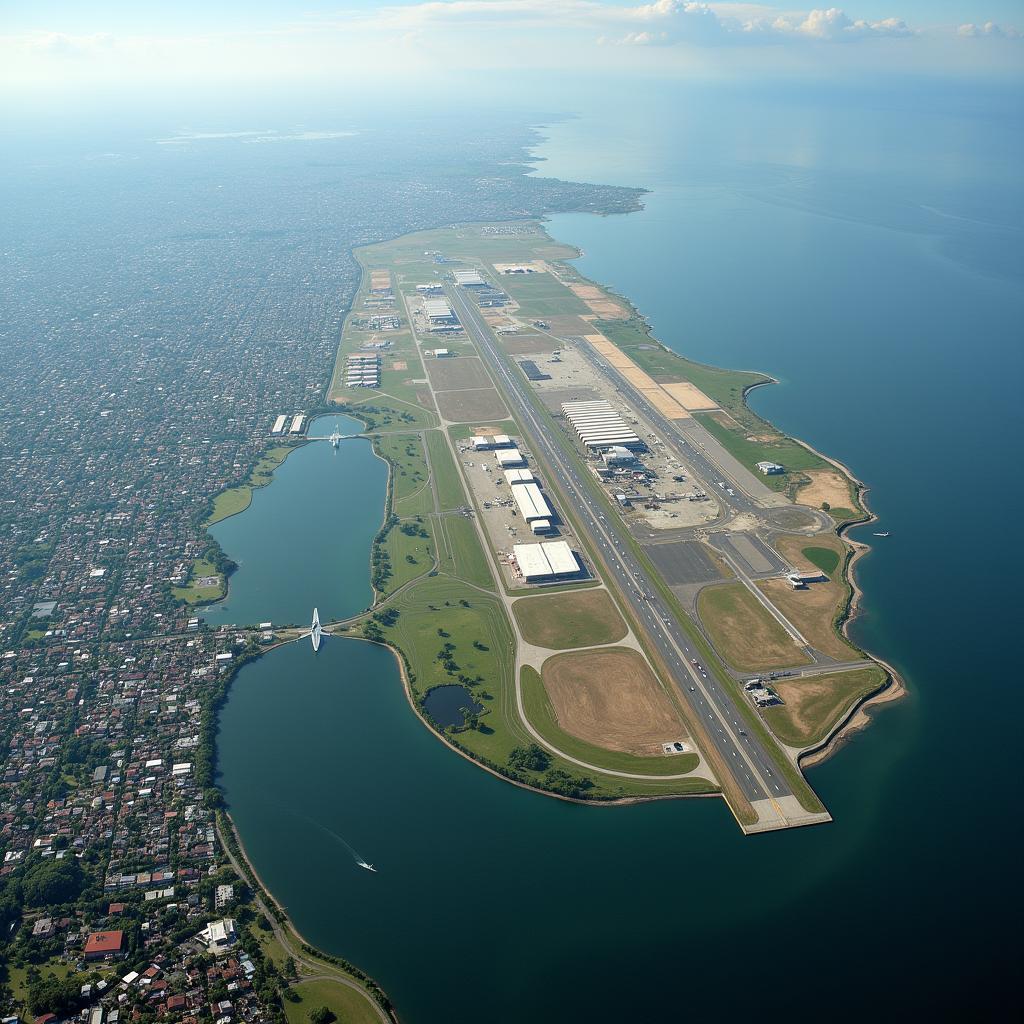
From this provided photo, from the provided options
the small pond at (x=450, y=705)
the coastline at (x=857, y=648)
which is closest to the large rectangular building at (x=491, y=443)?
the coastline at (x=857, y=648)

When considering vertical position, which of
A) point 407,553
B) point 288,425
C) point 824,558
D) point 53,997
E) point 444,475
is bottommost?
point 824,558

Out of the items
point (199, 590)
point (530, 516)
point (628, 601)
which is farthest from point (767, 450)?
point (199, 590)

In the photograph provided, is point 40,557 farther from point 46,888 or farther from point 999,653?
point 999,653

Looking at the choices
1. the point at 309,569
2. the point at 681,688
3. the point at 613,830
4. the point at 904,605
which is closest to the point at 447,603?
the point at 309,569

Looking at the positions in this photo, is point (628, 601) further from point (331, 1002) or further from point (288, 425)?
point (288, 425)

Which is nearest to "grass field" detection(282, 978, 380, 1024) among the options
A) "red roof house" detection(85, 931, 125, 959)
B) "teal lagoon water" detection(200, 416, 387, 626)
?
"red roof house" detection(85, 931, 125, 959)

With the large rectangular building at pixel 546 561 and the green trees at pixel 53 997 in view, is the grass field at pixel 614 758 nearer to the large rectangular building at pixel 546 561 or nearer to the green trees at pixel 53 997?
the large rectangular building at pixel 546 561

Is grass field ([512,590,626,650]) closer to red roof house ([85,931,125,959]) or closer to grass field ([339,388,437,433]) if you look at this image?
red roof house ([85,931,125,959])
